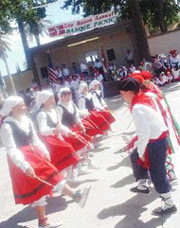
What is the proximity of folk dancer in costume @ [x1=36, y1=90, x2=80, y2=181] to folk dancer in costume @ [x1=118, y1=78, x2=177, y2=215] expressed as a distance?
4.73 ft

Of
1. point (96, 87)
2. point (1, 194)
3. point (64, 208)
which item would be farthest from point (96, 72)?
point (64, 208)

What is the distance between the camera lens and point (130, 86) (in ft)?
15.7

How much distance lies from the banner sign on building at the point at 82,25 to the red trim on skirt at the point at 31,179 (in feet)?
75.2

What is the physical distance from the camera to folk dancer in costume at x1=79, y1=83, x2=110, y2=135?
9.45 m

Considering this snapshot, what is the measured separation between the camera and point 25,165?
4.80 m

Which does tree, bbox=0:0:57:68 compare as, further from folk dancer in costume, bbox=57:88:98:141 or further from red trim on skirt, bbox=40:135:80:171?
red trim on skirt, bbox=40:135:80:171

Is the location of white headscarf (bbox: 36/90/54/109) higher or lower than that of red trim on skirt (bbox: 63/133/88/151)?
higher

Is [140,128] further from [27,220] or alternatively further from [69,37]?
[69,37]

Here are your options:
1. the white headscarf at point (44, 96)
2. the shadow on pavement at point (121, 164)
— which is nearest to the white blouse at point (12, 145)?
the white headscarf at point (44, 96)

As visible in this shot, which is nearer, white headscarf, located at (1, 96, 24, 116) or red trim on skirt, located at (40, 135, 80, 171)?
white headscarf, located at (1, 96, 24, 116)

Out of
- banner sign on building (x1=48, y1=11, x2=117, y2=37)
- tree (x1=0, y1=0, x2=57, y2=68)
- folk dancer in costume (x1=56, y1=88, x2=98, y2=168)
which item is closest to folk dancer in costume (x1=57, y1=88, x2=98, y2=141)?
folk dancer in costume (x1=56, y1=88, x2=98, y2=168)

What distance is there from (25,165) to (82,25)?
76.8 feet

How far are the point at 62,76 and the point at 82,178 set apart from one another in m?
20.3

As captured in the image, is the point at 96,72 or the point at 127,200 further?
the point at 96,72
